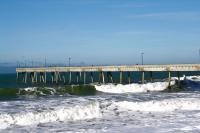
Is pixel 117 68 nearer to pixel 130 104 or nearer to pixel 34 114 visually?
pixel 130 104

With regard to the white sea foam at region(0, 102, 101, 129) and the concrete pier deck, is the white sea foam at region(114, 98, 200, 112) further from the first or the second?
the concrete pier deck

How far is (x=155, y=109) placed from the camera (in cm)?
3744

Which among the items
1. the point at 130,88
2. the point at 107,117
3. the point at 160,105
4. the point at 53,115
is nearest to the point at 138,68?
the point at 130,88

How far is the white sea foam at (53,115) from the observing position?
29.9 m

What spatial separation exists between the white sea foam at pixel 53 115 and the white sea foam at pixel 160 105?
3.48m

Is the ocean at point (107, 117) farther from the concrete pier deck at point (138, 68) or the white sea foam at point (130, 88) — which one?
the white sea foam at point (130, 88)

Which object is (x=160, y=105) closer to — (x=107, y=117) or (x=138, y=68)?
(x=107, y=117)

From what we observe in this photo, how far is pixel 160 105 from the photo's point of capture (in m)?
38.2

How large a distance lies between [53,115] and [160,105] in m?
10.6

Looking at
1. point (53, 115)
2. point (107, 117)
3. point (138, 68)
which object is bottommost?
point (107, 117)

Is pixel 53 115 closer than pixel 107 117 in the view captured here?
Yes

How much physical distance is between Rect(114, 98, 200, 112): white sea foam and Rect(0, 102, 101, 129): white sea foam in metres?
3.48

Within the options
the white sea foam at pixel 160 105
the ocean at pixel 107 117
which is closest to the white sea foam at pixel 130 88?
the ocean at pixel 107 117

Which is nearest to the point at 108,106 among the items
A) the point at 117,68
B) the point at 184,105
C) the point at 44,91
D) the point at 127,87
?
the point at 184,105
